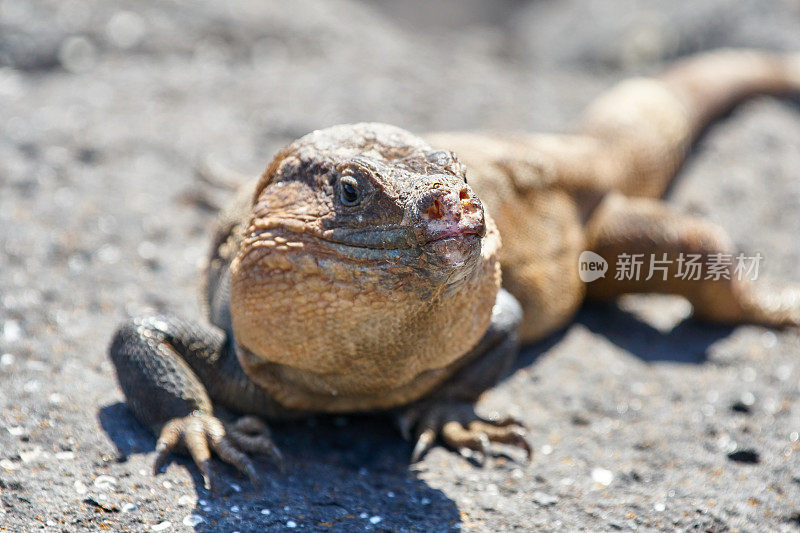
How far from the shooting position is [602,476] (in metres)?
3.26

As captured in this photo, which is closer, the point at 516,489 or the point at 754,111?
the point at 516,489

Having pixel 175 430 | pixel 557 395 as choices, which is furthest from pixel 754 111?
pixel 175 430

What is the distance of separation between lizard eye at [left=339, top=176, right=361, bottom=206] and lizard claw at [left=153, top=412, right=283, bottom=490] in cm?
96

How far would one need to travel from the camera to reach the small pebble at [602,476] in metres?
3.21

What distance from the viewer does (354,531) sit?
103 inches

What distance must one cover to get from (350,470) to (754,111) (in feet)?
16.3

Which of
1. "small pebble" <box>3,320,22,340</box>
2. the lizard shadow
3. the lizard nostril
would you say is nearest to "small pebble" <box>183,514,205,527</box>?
the lizard shadow

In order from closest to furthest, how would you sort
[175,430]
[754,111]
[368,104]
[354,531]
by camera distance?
[354,531] → [175,430] → [368,104] → [754,111]

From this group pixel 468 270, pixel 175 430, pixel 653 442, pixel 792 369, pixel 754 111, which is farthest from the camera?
pixel 754 111

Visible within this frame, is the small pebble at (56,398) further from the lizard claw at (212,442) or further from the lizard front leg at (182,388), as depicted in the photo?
the lizard claw at (212,442)

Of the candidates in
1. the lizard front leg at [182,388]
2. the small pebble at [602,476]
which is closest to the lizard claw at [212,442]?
the lizard front leg at [182,388]

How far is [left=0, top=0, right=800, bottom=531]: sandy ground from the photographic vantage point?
9.30ft

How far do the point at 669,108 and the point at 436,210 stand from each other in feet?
13.1

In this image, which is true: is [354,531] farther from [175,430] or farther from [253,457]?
[175,430]
